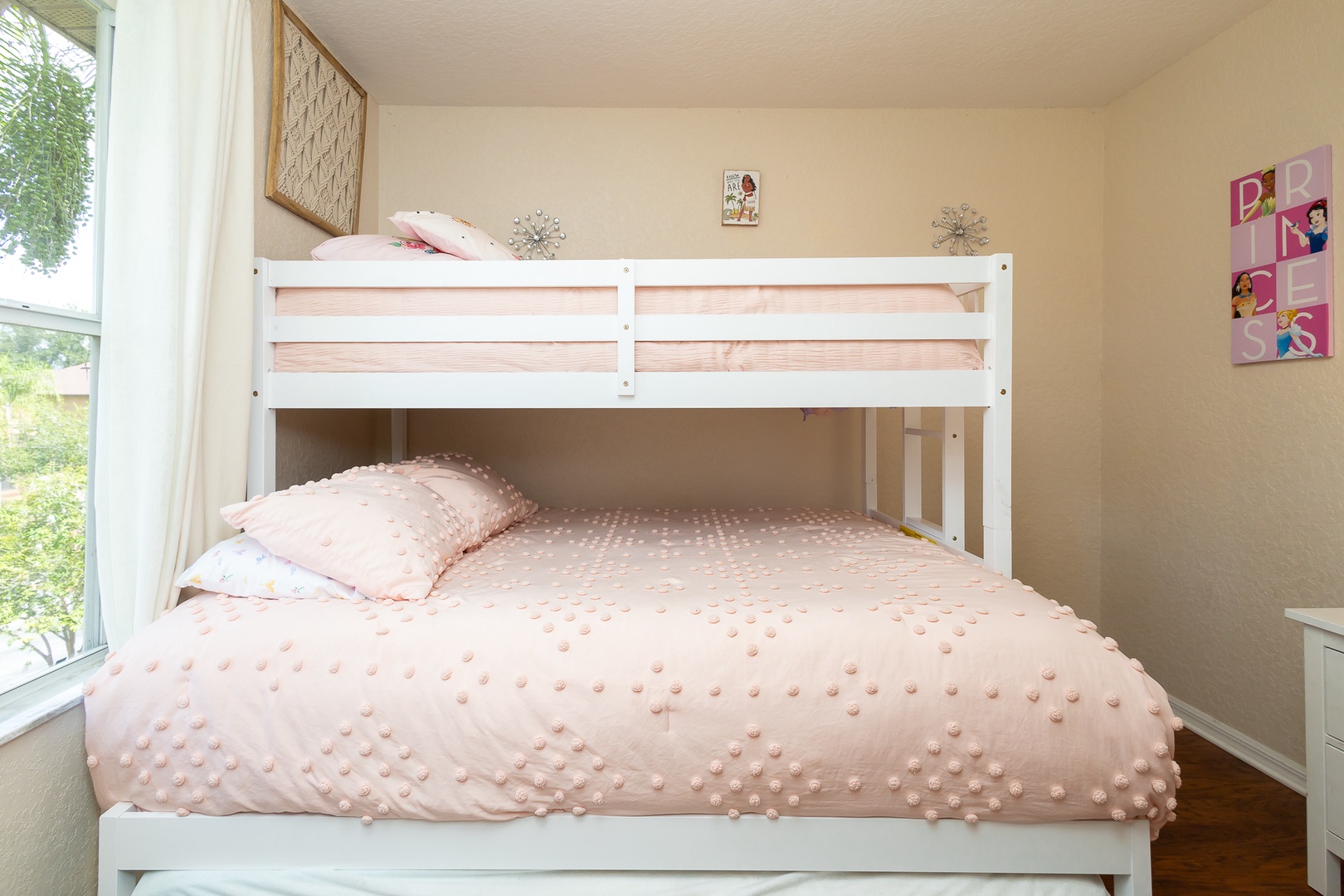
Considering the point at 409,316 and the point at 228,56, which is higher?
the point at 228,56

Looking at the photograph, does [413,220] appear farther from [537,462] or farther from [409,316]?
[537,462]

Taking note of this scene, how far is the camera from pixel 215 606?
1355 millimetres

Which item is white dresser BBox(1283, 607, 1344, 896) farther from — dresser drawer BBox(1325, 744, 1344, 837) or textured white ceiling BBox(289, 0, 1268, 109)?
textured white ceiling BBox(289, 0, 1268, 109)

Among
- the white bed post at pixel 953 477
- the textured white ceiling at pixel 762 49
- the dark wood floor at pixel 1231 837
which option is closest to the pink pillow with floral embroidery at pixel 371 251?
the textured white ceiling at pixel 762 49

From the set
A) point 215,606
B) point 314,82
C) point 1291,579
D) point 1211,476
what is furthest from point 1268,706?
point 314,82

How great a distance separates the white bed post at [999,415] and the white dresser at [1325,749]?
Result: 24.1 inches

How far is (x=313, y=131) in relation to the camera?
2.21 m

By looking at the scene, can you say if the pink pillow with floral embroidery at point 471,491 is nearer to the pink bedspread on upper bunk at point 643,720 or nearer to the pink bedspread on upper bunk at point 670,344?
the pink bedspread on upper bunk at point 670,344

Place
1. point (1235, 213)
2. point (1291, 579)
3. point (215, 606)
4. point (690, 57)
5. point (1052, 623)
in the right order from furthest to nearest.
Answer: point (690, 57) < point (1235, 213) < point (1291, 579) < point (215, 606) < point (1052, 623)

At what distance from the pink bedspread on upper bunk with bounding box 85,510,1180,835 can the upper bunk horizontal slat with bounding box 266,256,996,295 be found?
86cm

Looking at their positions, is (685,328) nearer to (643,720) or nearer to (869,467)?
(643,720)

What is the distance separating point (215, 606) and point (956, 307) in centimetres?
181

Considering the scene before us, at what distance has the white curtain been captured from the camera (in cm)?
139

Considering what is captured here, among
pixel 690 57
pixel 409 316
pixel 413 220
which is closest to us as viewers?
pixel 409 316
